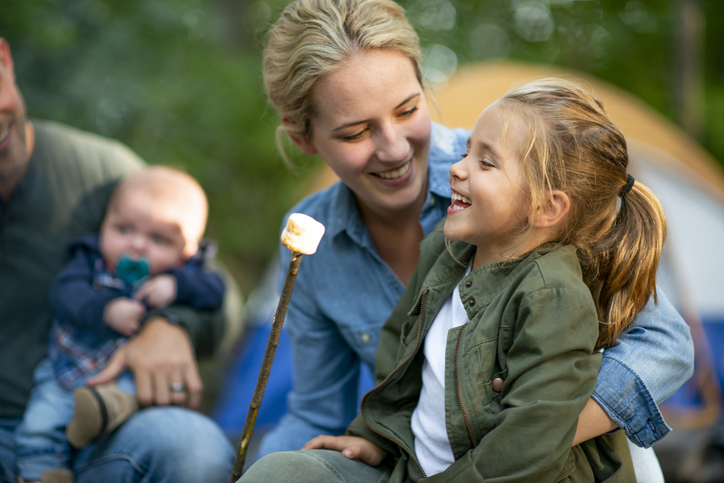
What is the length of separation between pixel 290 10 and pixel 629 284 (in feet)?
3.43

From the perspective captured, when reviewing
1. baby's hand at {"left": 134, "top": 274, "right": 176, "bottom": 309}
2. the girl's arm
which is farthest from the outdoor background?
the girl's arm

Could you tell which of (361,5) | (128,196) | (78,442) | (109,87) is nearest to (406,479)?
(78,442)

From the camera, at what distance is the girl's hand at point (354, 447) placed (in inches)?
51.3

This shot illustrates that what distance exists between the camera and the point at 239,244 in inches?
243

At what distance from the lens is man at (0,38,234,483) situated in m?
1.57

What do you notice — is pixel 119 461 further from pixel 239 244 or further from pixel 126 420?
pixel 239 244

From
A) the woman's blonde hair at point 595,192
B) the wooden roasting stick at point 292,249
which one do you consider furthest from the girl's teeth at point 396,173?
the wooden roasting stick at point 292,249

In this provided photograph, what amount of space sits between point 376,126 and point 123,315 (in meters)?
0.92

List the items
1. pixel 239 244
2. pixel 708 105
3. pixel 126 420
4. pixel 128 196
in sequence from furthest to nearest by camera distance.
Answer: pixel 708 105, pixel 239 244, pixel 128 196, pixel 126 420

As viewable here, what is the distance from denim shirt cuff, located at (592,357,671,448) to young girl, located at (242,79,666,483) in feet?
0.21

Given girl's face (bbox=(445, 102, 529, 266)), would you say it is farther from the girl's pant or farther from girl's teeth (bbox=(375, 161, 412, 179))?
the girl's pant

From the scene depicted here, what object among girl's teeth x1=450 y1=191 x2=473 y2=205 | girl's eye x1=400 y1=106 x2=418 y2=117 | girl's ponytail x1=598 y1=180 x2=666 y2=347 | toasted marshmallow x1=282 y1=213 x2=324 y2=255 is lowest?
girl's ponytail x1=598 y1=180 x2=666 y2=347

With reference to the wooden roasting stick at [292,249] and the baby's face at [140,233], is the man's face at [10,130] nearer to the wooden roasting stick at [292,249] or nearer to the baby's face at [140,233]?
the baby's face at [140,233]

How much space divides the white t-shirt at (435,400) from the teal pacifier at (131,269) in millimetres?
1016
